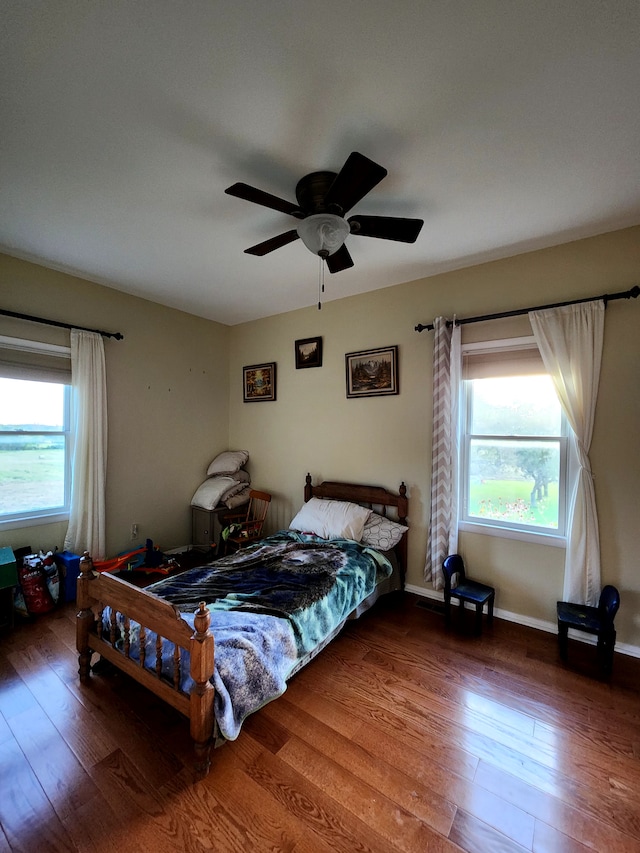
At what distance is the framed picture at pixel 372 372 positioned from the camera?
3215mm

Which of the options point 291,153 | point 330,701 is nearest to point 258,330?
point 291,153

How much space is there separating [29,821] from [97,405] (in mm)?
2699

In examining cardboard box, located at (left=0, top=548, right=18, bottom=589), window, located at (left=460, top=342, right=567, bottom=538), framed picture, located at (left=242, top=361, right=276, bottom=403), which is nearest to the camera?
cardboard box, located at (left=0, top=548, right=18, bottom=589)

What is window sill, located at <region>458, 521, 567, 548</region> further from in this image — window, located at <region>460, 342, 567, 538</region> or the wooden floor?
the wooden floor

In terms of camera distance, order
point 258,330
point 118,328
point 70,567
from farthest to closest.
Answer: point 258,330 → point 118,328 → point 70,567

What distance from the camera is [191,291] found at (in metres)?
3.44

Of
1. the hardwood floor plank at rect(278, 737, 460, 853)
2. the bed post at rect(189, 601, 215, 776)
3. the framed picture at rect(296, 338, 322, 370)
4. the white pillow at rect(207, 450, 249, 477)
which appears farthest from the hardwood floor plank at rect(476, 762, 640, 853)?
the white pillow at rect(207, 450, 249, 477)

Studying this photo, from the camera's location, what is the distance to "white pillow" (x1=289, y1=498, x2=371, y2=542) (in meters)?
3.03

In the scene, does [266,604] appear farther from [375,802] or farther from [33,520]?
[33,520]

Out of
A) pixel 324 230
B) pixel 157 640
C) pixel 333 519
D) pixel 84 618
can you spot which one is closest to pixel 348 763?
pixel 157 640

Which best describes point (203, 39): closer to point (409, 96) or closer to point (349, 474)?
point (409, 96)

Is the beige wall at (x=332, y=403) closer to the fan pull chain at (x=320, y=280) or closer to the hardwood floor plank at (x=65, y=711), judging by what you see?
the fan pull chain at (x=320, y=280)

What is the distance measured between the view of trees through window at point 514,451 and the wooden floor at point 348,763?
99 cm

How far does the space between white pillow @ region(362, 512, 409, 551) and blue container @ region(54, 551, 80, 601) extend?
8.07 feet
